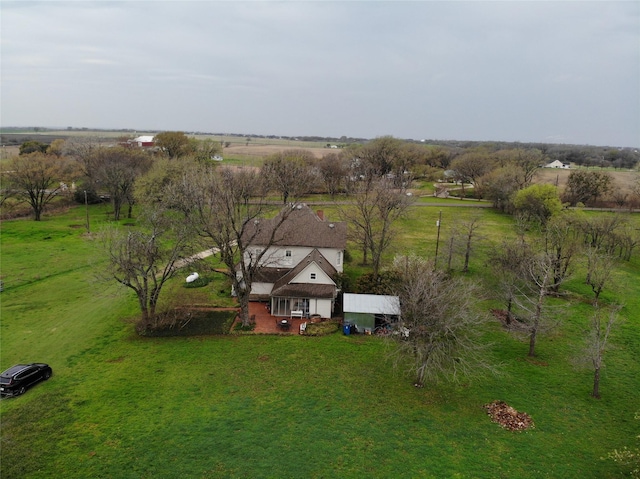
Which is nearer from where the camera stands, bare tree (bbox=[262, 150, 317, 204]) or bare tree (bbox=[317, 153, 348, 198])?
bare tree (bbox=[262, 150, 317, 204])

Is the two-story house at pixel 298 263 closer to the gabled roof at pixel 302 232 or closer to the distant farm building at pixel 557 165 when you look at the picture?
the gabled roof at pixel 302 232

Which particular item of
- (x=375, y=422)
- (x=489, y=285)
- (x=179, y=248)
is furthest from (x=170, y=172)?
(x=375, y=422)

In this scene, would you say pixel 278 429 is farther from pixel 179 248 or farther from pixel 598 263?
pixel 598 263

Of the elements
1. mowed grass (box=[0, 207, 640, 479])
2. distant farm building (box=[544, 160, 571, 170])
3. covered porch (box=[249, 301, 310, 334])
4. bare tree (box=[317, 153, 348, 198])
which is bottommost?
mowed grass (box=[0, 207, 640, 479])

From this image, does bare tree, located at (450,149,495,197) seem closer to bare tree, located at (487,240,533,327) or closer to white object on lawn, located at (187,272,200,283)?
bare tree, located at (487,240,533,327)

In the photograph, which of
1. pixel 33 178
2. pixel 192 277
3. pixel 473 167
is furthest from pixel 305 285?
pixel 473 167

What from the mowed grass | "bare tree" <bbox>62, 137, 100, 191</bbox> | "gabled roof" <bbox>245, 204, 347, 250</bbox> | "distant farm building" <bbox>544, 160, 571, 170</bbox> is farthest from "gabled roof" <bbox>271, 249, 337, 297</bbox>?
"distant farm building" <bbox>544, 160, 571, 170</bbox>

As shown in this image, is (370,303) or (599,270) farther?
(599,270)

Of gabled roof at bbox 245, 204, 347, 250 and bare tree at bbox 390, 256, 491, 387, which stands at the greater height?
gabled roof at bbox 245, 204, 347, 250

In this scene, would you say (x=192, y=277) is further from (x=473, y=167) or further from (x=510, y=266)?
(x=473, y=167)
